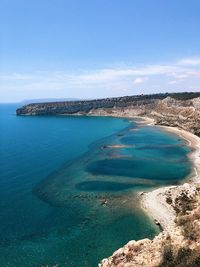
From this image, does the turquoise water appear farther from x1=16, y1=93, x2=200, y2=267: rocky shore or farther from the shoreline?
x1=16, y1=93, x2=200, y2=267: rocky shore

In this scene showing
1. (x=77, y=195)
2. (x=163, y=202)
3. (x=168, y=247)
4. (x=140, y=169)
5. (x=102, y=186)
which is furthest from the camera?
(x=140, y=169)

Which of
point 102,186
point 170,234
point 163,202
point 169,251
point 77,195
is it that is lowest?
point 77,195

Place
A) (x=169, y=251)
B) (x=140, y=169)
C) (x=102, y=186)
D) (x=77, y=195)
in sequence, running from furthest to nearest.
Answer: (x=140, y=169) → (x=102, y=186) → (x=77, y=195) → (x=169, y=251)

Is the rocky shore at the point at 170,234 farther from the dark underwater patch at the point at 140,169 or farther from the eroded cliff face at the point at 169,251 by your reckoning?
the dark underwater patch at the point at 140,169

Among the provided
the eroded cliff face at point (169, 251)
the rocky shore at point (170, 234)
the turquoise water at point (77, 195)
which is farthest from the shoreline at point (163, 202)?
the eroded cliff face at point (169, 251)

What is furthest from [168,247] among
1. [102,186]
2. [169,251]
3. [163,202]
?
[102,186]

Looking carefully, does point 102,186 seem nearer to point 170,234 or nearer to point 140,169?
point 140,169

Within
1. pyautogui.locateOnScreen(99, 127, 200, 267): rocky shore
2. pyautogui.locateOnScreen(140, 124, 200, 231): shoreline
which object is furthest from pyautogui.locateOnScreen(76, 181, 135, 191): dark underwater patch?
pyautogui.locateOnScreen(99, 127, 200, 267): rocky shore

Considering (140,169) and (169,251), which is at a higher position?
(169,251)

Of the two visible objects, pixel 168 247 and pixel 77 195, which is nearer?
pixel 168 247
